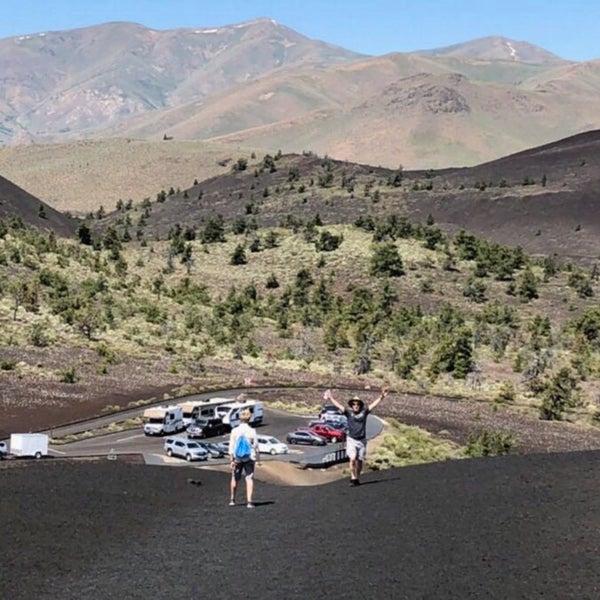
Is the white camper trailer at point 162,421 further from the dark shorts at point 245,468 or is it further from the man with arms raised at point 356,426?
the dark shorts at point 245,468

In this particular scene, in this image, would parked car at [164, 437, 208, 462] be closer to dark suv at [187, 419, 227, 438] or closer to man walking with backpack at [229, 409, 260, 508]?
dark suv at [187, 419, 227, 438]

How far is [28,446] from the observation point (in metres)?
25.5

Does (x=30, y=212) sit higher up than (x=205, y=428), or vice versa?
(x=30, y=212)

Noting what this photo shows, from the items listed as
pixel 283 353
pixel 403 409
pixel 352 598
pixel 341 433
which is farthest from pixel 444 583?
pixel 283 353

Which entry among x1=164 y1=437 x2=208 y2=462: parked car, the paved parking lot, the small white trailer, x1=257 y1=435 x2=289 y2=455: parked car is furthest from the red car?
the small white trailer

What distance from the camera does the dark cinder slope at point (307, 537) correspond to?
33.2 feet

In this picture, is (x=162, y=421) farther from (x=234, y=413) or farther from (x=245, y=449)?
(x=245, y=449)

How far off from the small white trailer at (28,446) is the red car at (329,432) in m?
13.4

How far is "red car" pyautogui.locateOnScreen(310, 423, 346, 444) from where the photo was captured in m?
37.2

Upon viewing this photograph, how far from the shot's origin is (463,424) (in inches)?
1762

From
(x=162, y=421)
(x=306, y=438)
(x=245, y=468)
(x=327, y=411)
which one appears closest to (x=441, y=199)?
(x=327, y=411)

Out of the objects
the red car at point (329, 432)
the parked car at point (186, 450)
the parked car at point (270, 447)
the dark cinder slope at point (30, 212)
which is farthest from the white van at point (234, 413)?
the dark cinder slope at point (30, 212)

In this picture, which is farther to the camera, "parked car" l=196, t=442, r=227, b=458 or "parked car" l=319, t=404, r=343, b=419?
"parked car" l=319, t=404, r=343, b=419

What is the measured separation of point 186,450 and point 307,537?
1698 centimetres
